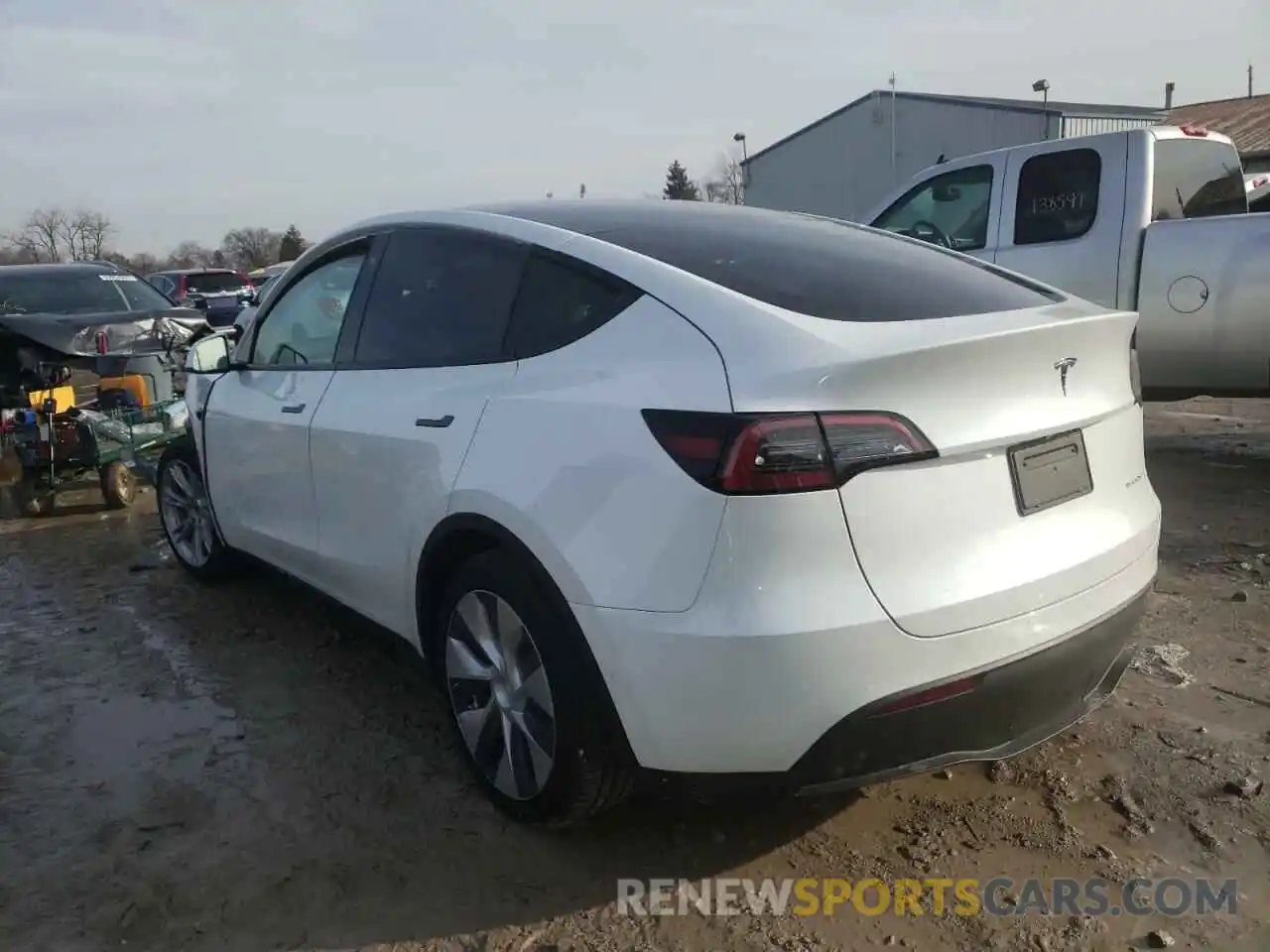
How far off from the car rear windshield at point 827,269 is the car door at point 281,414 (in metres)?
1.28

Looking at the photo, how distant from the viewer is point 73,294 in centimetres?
905

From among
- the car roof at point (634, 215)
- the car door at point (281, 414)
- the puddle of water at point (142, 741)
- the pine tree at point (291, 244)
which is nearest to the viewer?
the car roof at point (634, 215)

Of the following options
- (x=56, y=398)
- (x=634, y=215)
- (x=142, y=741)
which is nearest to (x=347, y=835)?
(x=142, y=741)

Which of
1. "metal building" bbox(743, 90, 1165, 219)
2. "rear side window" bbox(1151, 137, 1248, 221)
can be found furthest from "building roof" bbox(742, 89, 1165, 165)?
"rear side window" bbox(1151, 137, 1248, 221)

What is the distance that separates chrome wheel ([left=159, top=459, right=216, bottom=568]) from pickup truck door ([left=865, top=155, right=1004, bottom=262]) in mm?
4566

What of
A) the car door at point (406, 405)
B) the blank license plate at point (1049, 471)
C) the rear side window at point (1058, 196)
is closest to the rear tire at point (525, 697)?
the car door at point (406, 405)

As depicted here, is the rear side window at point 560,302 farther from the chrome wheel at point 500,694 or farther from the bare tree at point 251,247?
the bare tree at point 251,247

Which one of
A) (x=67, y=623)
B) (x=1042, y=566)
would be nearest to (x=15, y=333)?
(x=67, y=623)

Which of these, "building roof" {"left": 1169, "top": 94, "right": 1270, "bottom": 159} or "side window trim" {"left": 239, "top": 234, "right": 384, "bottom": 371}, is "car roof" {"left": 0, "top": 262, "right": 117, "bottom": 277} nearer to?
"side window trim" {"left": 239, "top": 234, "right": 384, "bottom": 371}

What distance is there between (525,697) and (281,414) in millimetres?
1757

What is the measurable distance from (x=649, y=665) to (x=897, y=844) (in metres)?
0.96

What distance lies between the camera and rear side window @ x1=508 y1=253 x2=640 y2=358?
2.63 meters

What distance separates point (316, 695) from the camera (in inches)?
150

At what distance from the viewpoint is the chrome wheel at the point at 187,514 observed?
4.98 m
